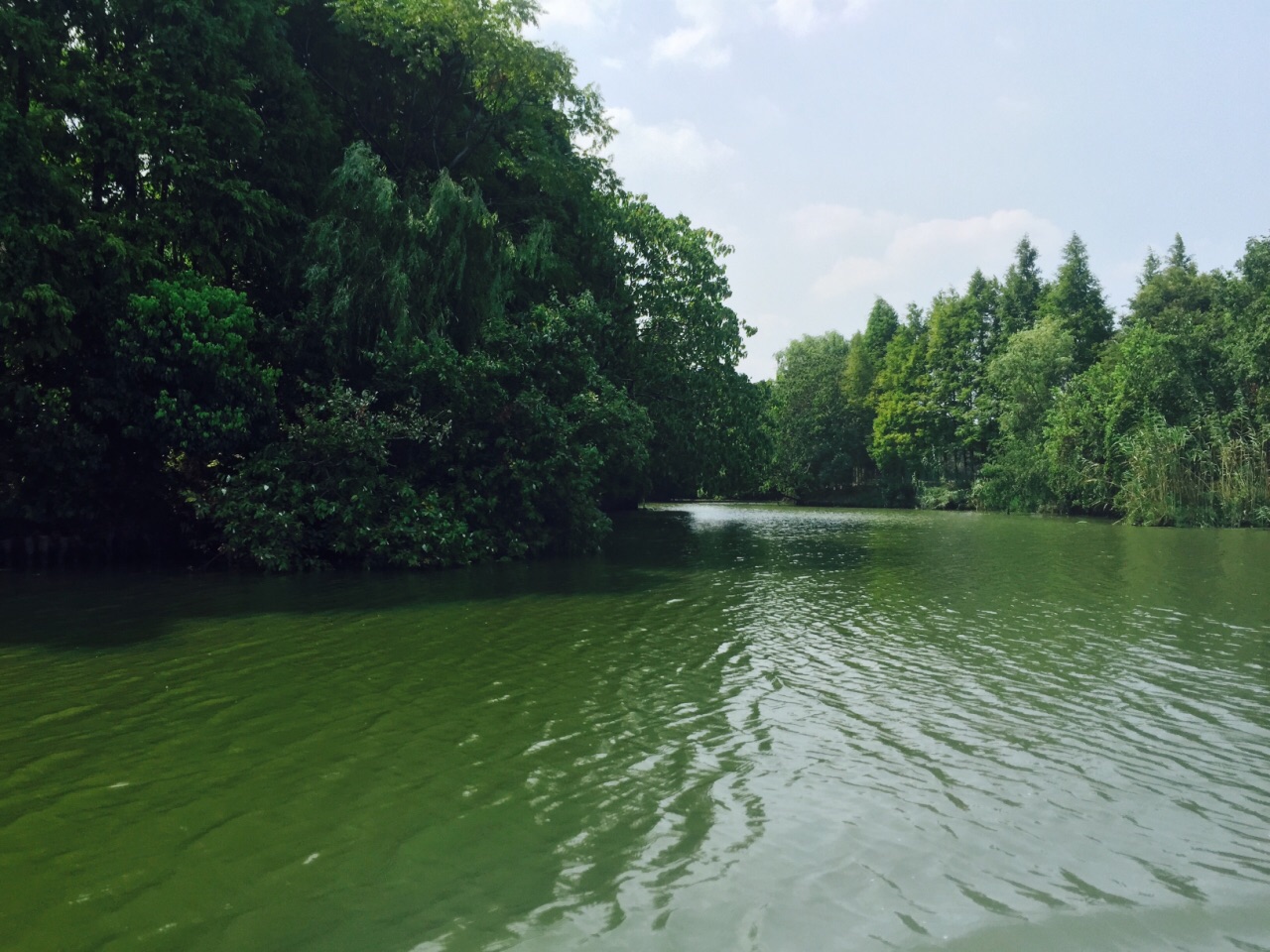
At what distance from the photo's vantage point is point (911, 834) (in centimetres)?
578

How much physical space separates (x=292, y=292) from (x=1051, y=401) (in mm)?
48824

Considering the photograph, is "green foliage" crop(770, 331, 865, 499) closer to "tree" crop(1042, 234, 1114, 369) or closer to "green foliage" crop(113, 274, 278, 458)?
"tree" crop(1042, 234, 1114, 369)

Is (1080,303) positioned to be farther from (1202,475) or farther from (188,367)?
(188,367)

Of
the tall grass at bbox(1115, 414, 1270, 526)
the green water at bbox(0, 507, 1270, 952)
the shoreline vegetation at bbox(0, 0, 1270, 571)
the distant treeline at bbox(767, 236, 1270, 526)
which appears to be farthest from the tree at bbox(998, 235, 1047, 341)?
the green water at bbox(0, 507, 1270, 952)

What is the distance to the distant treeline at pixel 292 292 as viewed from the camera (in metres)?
19.2

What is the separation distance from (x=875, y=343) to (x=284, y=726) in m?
81.7

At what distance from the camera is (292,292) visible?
23.7m

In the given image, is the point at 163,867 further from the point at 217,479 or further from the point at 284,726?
the point at 217,479

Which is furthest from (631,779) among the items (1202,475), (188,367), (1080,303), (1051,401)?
(1080,303)

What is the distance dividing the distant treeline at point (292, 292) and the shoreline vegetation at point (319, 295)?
72mm

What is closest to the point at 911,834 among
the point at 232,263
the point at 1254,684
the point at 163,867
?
the point at 163,867

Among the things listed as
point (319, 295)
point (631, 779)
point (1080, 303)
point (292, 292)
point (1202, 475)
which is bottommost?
point (631, 779)

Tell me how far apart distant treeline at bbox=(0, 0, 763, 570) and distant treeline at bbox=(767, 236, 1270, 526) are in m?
15.5

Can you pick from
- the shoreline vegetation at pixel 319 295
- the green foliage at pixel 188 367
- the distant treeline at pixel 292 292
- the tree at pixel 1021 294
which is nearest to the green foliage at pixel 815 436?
the tree at pixel 1021 294
